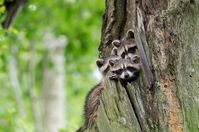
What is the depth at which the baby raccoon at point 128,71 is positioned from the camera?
480 cm

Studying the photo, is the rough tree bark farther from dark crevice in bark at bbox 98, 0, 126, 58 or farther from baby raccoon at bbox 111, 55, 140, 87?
dark crevice in bark at bbox 98, 0, 126, 58

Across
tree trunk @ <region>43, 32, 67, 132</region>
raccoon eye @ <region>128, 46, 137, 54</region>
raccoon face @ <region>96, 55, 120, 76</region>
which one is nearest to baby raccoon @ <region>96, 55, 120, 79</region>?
raccoon face @ <region>96, 55, 120, 76</region>

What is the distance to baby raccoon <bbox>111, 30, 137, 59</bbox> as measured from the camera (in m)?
4.98

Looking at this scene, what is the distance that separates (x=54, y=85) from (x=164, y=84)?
38.5 ft

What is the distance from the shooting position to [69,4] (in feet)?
47.9

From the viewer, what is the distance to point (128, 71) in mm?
4781

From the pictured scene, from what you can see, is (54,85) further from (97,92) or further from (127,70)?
(127,70)

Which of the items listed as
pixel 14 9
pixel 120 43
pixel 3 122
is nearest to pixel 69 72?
pixel 3 122

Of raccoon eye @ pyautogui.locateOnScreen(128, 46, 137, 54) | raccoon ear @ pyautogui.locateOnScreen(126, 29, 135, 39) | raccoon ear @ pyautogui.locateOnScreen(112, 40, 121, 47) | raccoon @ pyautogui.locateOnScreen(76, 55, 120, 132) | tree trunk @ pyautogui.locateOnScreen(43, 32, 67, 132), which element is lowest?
tree trunk @ pyautogui.locateOnScreen(43, 32, 67, 132)

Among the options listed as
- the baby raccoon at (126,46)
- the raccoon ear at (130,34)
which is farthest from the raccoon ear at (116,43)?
the raccoon ear at (130,34)

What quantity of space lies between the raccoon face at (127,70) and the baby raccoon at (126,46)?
0.08 metres

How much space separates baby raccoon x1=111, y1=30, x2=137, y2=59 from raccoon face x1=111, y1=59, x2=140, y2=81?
0.08 meters

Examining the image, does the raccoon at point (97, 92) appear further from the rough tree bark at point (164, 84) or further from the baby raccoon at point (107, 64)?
the rough tree bark at point (164, 84)

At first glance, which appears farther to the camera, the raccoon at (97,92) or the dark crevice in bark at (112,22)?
the dark crevice in bark at (112,22)
